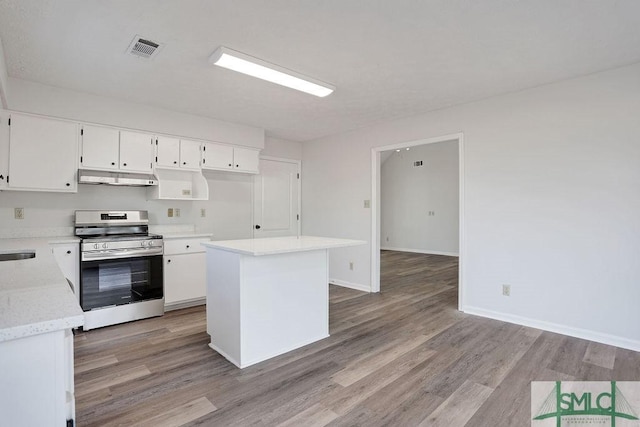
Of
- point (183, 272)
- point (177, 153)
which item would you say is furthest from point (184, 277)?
point (177, 153)

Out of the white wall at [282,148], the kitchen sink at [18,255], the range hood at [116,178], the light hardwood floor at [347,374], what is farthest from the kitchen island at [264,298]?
the white wall at [282,148]

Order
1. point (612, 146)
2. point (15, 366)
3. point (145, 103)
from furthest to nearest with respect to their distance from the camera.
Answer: point (145, 103), point (612, 146), point (15, 366)

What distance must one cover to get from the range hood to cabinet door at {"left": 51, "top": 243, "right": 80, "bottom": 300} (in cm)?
70

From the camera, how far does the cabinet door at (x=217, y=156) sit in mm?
4441

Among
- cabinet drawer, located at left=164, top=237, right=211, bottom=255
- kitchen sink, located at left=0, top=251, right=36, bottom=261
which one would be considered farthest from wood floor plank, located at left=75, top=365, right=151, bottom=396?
cabinet drawer, located at left=164, top=237, right=211, bottom=255

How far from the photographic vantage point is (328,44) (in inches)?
100

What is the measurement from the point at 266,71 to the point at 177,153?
1883 millimetres

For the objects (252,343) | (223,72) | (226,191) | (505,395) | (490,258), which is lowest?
(505,395)

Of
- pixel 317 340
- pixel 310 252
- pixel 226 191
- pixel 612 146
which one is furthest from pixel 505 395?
pixel 226 191

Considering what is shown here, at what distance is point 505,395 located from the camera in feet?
7.14

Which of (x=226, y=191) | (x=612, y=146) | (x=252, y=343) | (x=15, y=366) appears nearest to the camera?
(x=15, y=366)

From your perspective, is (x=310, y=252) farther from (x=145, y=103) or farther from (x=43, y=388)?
(x=145, y=103)

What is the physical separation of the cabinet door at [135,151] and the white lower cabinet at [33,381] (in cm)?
332

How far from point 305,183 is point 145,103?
2.89 metres
